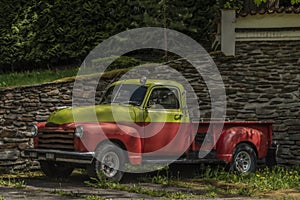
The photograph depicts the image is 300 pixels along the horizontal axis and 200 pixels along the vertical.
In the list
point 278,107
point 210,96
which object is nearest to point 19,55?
point 210,96

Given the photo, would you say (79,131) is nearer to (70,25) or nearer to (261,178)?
(261,178)

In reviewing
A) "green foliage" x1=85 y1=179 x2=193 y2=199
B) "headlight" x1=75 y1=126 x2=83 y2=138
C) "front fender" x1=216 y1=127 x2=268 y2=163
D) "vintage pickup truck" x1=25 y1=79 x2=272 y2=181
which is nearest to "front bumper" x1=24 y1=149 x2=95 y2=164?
"vintage pickup truck" x1=25 y1=79 x2=272 y2=181

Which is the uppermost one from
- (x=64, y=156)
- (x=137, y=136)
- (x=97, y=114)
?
(x=97, y=114)

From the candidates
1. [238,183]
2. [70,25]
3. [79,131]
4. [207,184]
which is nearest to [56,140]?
[79,131]

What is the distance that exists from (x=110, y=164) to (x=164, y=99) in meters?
1.96

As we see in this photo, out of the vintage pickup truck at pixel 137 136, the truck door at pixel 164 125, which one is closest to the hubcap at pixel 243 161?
the vintage pickup truck at pixel 137 136

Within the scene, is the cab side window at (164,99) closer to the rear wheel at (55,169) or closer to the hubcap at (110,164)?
the hubcap at (110,164)

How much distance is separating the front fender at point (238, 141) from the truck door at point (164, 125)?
80cm

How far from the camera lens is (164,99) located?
11203mm

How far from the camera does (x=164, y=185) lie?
10320mm

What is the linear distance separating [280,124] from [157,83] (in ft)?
12.9

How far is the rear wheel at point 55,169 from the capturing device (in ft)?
36.3

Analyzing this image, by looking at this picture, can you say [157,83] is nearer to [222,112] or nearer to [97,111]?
[97,111]

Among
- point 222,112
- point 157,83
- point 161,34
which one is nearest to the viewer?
point 157,83
